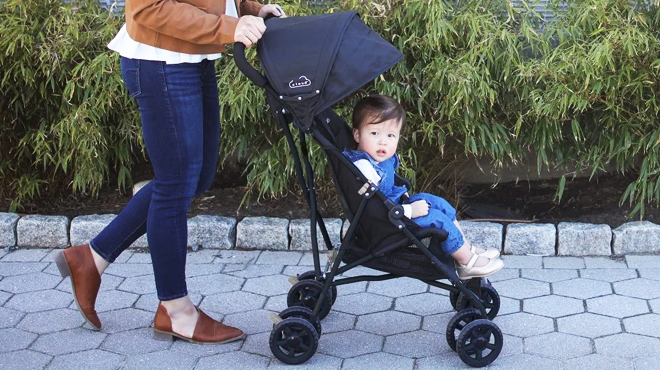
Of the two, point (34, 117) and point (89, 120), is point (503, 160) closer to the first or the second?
point (89, 120)

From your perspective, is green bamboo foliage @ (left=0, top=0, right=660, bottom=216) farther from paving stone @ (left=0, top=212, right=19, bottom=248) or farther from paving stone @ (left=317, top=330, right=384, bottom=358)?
paving stone @ (left=317, top=330, right=384, bottom=358)

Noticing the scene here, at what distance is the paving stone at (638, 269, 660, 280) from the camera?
428 centimetres

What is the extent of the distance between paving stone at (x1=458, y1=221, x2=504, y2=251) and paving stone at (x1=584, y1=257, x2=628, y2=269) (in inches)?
17.1

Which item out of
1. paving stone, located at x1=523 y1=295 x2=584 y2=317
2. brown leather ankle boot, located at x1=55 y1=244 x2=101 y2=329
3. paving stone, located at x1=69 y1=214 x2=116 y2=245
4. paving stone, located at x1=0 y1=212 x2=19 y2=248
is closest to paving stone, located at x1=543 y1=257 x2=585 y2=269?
paving stone, located at x1=523 y1=295 x2=584 y2=317

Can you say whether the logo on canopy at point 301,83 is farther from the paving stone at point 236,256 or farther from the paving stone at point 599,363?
the paving stone at point 236,256

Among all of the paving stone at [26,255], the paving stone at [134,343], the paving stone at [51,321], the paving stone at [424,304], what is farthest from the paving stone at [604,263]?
the paving stone at [26,255]

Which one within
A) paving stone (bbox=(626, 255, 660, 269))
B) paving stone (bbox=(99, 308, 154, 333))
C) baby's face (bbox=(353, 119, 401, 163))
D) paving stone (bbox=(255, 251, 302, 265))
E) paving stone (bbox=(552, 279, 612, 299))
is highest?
baby's face (bbox=(353, 119, 401, 163))

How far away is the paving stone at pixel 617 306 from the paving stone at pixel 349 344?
38.3 inches

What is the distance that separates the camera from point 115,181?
5.47 metres

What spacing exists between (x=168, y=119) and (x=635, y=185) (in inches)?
98.8

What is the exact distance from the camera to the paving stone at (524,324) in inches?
148

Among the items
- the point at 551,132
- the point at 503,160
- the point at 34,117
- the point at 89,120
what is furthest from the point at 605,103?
the point at 34,117

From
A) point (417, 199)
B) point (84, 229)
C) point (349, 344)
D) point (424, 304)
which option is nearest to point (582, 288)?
point (424, 304)

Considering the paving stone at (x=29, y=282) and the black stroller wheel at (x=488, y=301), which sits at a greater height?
the paving stone at (x=29, y=282)
